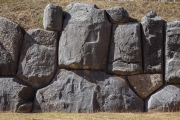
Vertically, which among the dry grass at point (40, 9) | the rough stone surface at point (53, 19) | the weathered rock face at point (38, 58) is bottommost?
the weathered rock face at point (38, 58)

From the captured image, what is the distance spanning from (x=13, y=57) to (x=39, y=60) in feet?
2.99

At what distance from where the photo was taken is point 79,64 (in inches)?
460

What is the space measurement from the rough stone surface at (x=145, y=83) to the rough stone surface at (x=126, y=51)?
25 centimetres

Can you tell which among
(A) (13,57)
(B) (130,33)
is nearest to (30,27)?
(A) (13,57)

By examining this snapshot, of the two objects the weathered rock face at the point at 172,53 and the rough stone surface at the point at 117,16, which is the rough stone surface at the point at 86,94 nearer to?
the weathered rock face at the point at 172,53

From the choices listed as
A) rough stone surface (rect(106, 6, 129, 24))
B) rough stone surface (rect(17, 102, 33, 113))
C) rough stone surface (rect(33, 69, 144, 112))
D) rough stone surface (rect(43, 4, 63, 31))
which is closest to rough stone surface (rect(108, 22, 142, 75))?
rough stone surface (rect(106, 6, 129, 24))

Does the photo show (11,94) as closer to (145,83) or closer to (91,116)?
(91,116)

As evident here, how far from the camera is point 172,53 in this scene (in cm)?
1195

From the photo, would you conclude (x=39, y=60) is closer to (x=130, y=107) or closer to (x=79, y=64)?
(x=79, y=64)

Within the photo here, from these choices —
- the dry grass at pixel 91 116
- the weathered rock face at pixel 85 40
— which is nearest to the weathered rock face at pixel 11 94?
the dry grass at pixel 91 116

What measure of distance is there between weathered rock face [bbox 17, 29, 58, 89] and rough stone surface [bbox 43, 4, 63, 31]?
8.4 inches

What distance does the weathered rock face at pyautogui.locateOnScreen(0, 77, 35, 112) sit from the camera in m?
11.3

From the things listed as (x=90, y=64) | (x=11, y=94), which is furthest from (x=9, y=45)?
(x=90, y=64)

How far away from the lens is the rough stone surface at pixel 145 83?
38.7ft
